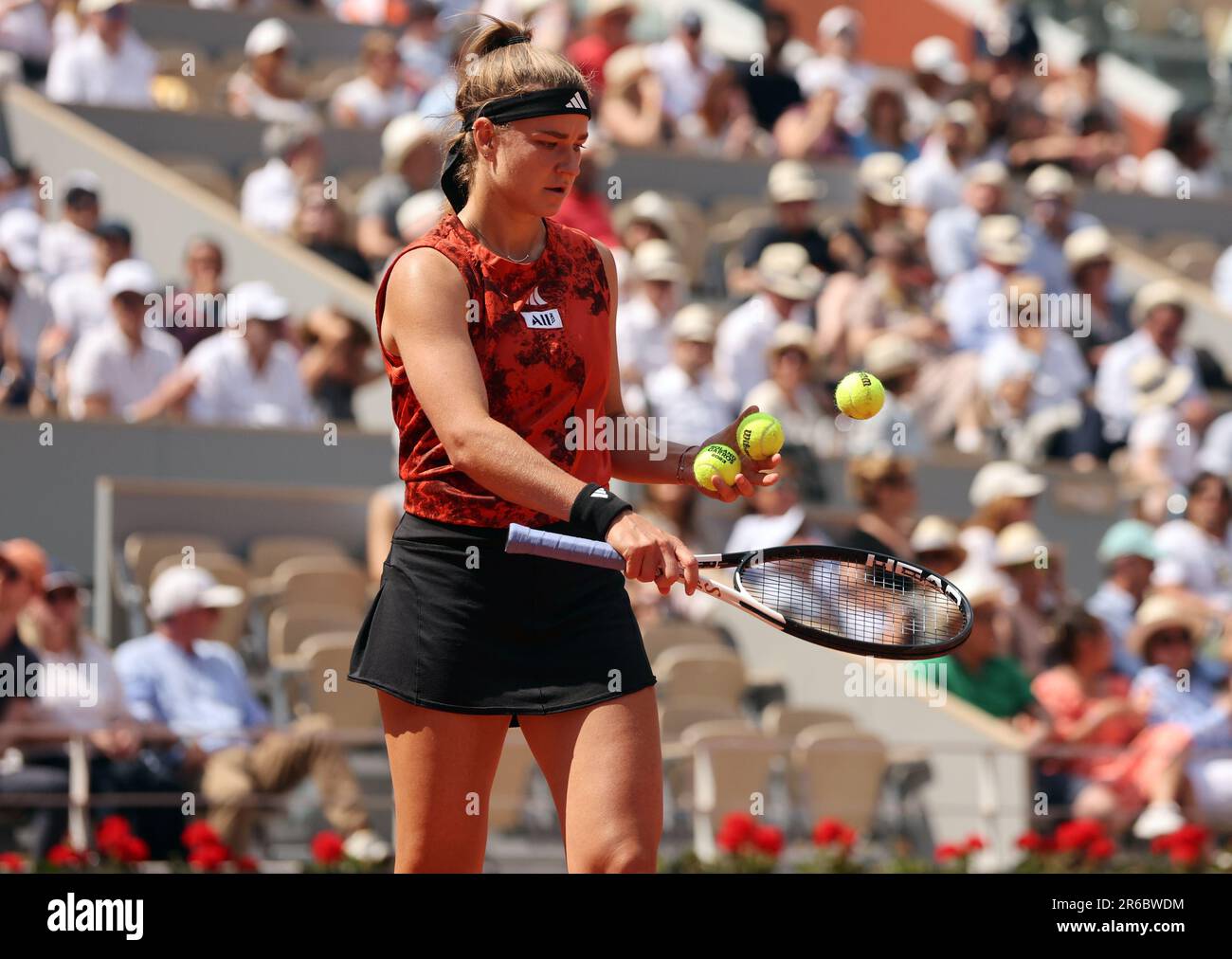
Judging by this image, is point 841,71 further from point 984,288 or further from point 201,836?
point 201,836

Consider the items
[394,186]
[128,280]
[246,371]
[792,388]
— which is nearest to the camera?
[128,280]

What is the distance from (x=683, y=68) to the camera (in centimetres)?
1418

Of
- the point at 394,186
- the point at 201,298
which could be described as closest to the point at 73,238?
the point at 201,298

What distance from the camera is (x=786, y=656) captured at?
31.7 ft

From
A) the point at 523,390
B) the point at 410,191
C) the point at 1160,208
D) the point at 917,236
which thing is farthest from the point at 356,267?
the point at 523,390

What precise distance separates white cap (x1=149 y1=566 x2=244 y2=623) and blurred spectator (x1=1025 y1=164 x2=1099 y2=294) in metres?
6.34

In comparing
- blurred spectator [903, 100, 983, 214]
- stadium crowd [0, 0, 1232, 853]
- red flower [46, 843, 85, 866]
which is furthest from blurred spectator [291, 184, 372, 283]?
red flower [46, 843, 85, 866]

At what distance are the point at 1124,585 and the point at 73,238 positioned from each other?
5.12m

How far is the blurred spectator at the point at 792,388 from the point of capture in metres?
10.5

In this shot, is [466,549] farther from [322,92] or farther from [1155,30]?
[1155,30]

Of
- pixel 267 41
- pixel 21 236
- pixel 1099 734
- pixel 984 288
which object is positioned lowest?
pixel 1099 734

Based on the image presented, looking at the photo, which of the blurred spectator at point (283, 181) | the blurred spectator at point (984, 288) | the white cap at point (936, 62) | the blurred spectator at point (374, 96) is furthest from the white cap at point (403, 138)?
the white cap at point (936, 62)

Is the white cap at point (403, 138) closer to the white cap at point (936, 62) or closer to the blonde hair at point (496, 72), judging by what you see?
the white cap at point (936, 62)

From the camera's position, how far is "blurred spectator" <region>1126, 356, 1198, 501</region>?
37.7 feet
